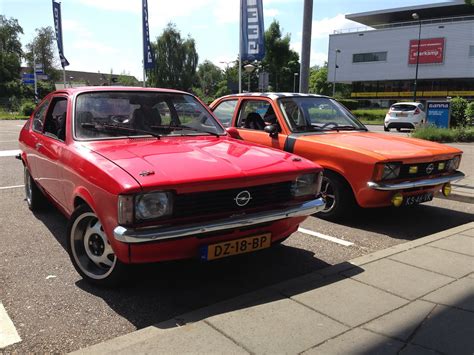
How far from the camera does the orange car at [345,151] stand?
517 centimetres

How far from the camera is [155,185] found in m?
2.99

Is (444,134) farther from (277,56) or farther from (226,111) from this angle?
(277,56)

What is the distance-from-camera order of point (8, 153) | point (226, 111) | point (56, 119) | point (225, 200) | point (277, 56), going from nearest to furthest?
point (225, 200) < point (56, 119) < point (226, 111) < point (8, 153) < point (277, 56)

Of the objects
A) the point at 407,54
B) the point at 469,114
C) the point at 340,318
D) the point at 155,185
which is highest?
the point at 407,54

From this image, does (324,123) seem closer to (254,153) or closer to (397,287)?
(254,153)

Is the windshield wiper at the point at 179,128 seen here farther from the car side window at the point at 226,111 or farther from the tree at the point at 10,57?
the tree at the point at 10,57

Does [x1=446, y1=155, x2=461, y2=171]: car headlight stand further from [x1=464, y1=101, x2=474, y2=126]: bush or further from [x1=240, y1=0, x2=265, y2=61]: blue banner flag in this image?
[x1=464, y1=101, x2=474, y2=126]: bush

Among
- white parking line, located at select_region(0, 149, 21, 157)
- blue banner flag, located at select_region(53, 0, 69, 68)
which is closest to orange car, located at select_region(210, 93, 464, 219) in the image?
white parking line, located at select_region(0, 149, 21, 157)

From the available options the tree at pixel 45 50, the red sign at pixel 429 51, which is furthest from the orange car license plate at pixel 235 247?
the tree at pixel 45 50

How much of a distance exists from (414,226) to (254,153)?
9.42 ft

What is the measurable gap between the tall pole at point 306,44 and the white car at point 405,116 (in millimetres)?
14312

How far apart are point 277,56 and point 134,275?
226 feet

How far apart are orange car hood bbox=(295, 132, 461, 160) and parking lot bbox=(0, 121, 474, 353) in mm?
912


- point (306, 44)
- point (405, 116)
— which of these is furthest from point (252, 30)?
point (405, 116)
